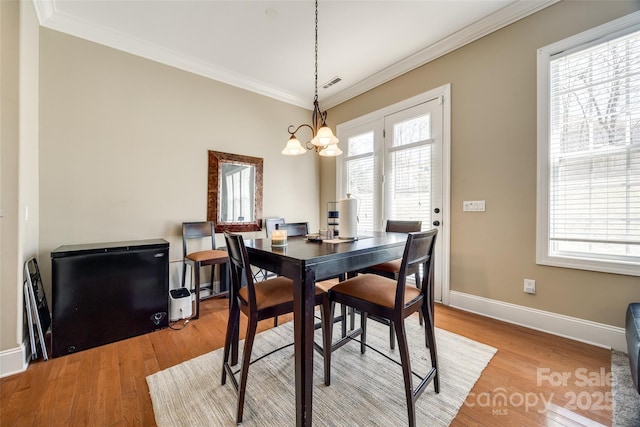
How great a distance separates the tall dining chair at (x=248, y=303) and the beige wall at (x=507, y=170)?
1960 mm

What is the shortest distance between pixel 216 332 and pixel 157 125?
7.84 feet

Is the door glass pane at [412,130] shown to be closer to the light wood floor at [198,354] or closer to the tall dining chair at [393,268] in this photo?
the tall dining chair at [393,268]

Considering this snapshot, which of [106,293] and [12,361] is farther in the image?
[106,293]

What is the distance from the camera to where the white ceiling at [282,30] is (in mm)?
2289

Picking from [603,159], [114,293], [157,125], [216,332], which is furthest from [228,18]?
[603,159]

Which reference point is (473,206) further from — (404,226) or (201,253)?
(201,253)

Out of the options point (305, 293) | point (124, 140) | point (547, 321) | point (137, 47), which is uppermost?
point (137, 47)

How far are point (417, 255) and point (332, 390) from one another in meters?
0.97

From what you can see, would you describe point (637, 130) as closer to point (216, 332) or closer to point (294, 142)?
point (294, 142)

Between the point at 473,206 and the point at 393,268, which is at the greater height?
the point at 473,206

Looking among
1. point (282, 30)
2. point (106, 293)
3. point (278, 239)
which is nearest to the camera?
point (278, 239)

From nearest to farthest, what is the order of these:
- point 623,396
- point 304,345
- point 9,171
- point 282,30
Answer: point 304,345 → point 623,396 → point 9,171 → point 282,30

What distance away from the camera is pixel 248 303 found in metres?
1.33

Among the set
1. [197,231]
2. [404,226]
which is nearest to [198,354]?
[197,231]
